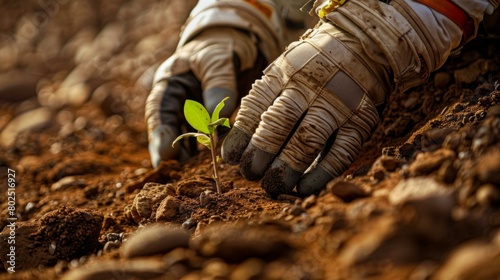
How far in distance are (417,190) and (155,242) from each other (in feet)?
1.81

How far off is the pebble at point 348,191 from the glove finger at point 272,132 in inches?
18.7

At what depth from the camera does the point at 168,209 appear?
1663 mm

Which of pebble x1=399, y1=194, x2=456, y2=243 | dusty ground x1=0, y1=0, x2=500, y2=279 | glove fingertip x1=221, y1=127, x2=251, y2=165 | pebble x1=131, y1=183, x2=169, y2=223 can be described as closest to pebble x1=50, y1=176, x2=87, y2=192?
dusty ground x1=0, y1=0, x2=500, y2=279

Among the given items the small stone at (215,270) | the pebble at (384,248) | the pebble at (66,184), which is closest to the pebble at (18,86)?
the pebble at (66,184)

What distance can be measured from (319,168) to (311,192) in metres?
0.08

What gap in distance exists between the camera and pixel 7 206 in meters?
2.32

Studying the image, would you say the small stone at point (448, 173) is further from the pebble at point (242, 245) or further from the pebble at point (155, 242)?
the pebble at point (155, 242)

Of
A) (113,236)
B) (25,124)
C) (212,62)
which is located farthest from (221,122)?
(25,124)

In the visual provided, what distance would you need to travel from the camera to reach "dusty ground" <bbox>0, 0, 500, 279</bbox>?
1024 millimetres

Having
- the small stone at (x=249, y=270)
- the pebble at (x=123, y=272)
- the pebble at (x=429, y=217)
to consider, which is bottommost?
the pebble at (x=123, y=272)

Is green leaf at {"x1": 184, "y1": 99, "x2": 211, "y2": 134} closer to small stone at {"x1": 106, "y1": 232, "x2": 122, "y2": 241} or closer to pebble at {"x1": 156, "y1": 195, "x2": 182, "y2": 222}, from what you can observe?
pebble at {"x1": 156, "y1": 195, "x2": 182, "y2": 222}

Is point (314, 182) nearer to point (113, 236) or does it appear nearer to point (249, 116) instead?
point (249, 116)

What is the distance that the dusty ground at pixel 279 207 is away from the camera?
40.3 inches

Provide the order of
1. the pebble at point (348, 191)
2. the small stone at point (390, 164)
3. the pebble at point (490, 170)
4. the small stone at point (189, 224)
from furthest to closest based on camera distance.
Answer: the small stone at point (189, 224) → the small stone at point (390, 164) → the pebble at point (348, 191) → the pebble at point (490, 170)
